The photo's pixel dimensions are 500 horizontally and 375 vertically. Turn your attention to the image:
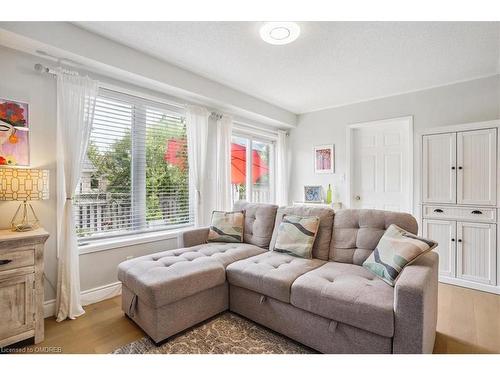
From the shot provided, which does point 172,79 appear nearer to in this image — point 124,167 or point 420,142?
point 124,167

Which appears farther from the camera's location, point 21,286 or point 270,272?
point 270,272

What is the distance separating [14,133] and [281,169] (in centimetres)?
367

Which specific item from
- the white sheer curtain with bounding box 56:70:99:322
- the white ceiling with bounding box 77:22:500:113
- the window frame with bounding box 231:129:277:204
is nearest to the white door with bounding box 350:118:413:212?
the white ceiling with bounding box 77:22:500:113

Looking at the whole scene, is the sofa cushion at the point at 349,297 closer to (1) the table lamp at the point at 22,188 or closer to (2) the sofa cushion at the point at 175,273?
(2) the sofa cushion at the point at 175,273

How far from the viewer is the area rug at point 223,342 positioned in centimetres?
174

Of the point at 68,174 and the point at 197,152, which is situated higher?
the point at 197,152

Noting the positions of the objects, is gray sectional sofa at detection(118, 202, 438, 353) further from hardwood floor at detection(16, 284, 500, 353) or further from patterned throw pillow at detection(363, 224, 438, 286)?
hardwood floor at detection(16, 284, 500, 353)

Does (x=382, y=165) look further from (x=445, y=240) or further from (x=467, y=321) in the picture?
(x=467, y=321)

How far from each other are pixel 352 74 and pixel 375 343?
2764 millimetres

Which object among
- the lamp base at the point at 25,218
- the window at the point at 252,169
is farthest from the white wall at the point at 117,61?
the lamp base at the point at 25,218

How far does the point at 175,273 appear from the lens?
1.93 metres

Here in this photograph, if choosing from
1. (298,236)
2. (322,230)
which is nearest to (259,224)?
(298,236)
